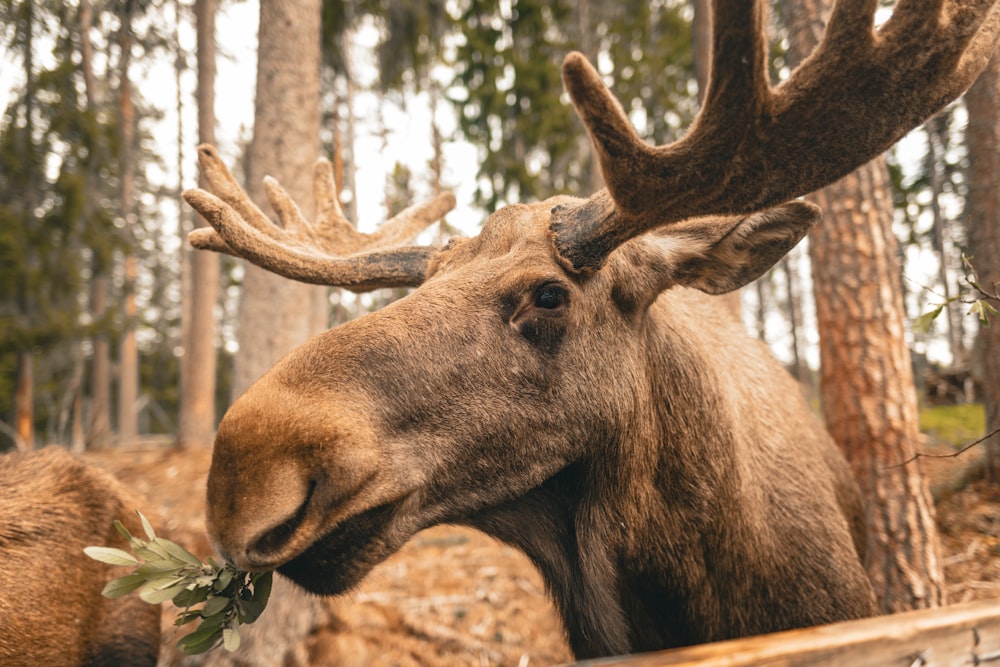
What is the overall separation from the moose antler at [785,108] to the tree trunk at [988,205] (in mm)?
3105

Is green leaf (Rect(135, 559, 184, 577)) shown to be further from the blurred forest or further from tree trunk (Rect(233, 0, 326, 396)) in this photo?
the blurred forest

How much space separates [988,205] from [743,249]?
11.1 ft

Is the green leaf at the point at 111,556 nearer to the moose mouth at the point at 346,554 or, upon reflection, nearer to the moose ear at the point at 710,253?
the moose mouth at the point at 346,554

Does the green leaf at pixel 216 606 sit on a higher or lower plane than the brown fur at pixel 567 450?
lower

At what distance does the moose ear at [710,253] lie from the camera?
2.16 metres

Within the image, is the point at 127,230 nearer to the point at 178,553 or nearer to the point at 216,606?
the point at 178,553

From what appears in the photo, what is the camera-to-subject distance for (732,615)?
2225 millimetres

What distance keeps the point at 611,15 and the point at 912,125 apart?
13935 mm

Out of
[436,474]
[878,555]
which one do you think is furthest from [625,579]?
[878,555]

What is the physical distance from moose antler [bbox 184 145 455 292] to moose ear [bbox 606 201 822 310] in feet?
3.11

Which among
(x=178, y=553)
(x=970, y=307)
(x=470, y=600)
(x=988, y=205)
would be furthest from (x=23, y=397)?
(x=988, y=205)

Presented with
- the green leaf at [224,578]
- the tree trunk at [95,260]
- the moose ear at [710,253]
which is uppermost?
the tree trunk at [95,260]

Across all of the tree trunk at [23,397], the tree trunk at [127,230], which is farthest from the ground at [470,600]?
the tree trunk at [127,230]

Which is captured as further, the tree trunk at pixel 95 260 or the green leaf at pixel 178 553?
the tree trunk at pixel 95 260
